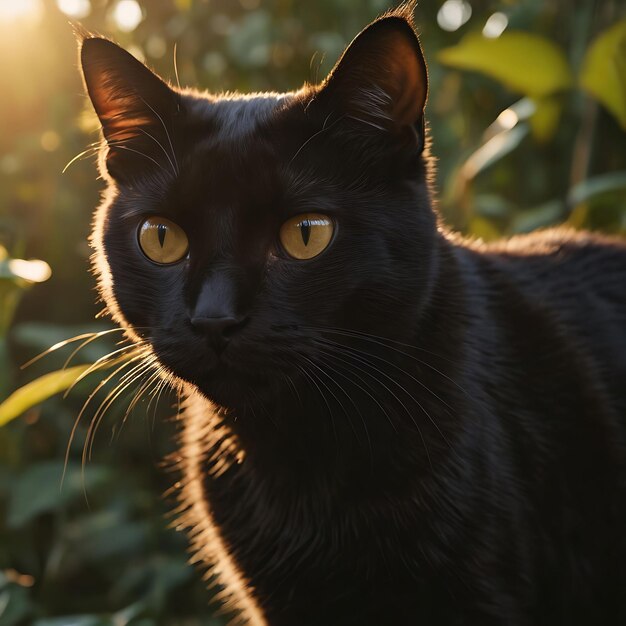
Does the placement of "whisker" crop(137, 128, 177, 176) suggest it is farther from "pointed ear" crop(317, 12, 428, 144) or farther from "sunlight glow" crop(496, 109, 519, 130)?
"sunlight glow" crop(496, 109, 519, 130)

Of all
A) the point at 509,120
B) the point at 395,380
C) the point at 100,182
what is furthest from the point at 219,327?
the point at 100,182

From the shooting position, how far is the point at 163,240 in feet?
3.81

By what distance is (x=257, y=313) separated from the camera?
1043mm

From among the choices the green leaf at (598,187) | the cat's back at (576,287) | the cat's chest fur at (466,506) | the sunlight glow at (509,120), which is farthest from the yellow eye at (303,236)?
the sunlight glow at (509,120)

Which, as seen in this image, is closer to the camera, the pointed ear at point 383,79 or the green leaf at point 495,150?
the pointed ear at point 383,79

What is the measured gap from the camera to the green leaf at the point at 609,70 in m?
1.70

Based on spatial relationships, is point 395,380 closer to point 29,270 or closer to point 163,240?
point 163,240

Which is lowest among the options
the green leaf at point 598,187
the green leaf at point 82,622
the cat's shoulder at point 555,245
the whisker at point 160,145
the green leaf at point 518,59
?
the green leaf at point 82,622

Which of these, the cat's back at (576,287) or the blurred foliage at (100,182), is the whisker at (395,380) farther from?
the blurred foliage at (100,182)

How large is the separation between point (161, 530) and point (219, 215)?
Result: 40.5 inches

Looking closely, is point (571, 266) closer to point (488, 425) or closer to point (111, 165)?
point (488, 425)

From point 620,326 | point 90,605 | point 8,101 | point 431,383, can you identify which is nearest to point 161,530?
point 90,605

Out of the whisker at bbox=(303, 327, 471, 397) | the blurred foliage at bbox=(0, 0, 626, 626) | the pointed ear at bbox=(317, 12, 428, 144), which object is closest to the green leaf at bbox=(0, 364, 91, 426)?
the blurred foliage at bbox=(0, 0, 626, 626)

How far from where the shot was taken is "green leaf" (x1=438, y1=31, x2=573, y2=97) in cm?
177
